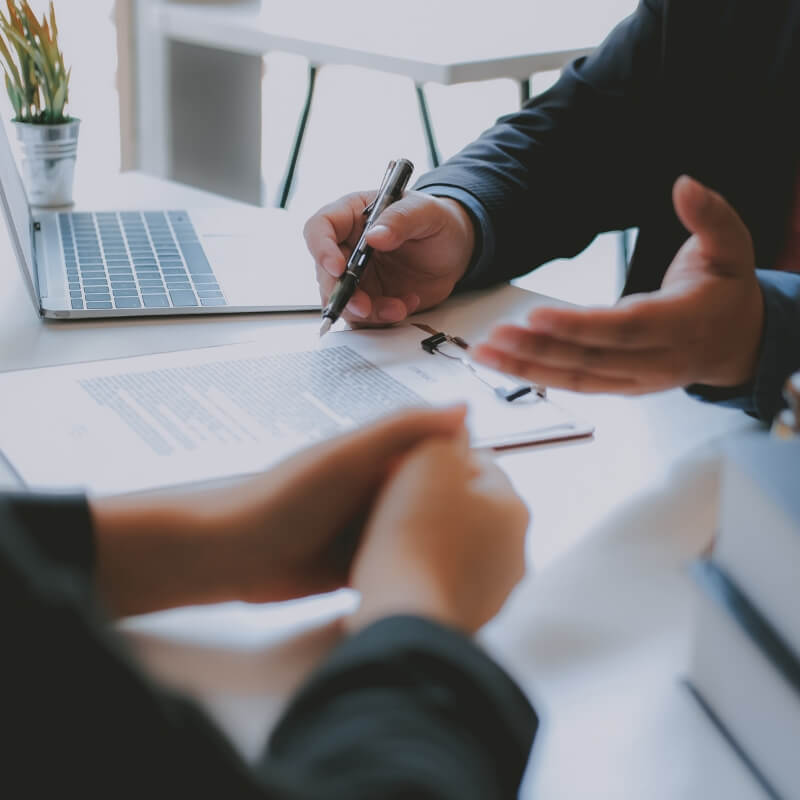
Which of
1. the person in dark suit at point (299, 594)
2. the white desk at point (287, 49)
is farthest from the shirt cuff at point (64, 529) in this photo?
the white desk at point (287, 49)

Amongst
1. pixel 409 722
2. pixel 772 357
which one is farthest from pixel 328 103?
pixel 409 722

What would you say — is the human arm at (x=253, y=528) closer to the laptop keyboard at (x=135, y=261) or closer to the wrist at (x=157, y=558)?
the wrist at (x=157, y=558)

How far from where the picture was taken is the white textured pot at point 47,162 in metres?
1.23

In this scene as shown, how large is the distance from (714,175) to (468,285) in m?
0.36

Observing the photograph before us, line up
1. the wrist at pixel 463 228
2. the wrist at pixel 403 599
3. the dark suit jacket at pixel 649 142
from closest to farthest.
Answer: the wrist at pixel 403 599 → the wrist at pixel 463 228 → the dark suit jacket at pixel 649 142

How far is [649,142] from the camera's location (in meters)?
1.22

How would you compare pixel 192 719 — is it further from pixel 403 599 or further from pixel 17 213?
pixel 17 213

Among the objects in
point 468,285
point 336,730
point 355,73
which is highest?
point 336,730

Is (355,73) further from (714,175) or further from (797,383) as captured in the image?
(797,383)

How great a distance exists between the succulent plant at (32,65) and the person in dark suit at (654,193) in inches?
19.2

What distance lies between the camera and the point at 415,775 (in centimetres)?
34

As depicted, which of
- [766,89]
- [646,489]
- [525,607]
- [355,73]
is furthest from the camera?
[355,73]

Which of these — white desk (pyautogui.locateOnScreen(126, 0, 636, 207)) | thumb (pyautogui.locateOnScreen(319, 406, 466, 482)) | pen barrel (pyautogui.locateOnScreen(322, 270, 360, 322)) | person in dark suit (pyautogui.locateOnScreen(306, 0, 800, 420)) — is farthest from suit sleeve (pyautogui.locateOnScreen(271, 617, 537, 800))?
white desk (pyautogui.locateOnScreen(126, 0, 636, 207))

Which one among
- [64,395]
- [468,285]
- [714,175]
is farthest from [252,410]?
[714,175]
